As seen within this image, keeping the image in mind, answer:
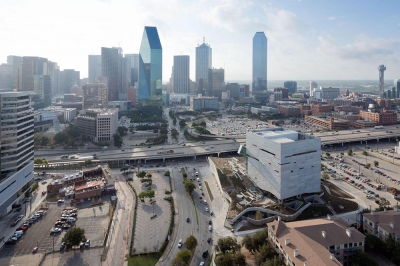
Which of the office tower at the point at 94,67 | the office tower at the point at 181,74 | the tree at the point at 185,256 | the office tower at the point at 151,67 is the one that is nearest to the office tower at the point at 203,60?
the office tower at the point at 181,74

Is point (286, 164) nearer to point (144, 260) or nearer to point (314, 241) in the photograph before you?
point (314, 241)

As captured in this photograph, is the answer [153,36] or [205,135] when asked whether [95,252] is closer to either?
[205,135]

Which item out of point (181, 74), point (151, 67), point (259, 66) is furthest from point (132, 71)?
point (259, 66)

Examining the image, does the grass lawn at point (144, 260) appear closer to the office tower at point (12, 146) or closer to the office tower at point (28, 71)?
the office tower at point (12, 146)

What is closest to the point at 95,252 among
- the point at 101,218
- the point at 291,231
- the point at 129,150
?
the point at 101,218

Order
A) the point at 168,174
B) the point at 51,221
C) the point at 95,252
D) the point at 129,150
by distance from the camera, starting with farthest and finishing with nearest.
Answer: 1. the point at 129,150
2. the point at 168,174
3. the point at 51,221
4. the point at 95,252

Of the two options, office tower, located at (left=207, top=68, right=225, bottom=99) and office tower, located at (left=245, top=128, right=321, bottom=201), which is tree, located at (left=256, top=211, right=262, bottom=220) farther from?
office tower, located at (left=207, top=68, right=225, bottom=99)
